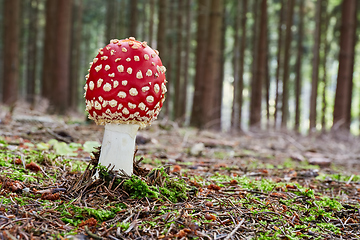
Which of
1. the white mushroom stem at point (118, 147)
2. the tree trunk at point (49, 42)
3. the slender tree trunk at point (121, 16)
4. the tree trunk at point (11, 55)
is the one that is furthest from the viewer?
the slender tree trunk at point (121, 16)

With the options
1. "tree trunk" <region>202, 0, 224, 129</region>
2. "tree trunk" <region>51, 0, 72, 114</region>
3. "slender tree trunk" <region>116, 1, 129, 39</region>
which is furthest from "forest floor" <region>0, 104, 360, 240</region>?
"slender tree trunk" <region>116, 1, 129, 39</region>

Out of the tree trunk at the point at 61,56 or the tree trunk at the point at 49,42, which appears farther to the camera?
the tree trunk at the point at 49,42

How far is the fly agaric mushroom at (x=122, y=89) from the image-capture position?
83.4 inches

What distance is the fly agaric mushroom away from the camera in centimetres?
212

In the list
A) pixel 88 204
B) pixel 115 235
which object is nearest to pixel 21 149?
pixel 88 204

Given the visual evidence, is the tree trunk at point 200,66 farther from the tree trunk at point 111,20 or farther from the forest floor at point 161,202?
the tree trunk at point 111,20

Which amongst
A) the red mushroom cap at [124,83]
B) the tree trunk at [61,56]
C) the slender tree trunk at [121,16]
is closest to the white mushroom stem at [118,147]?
the red mushroom cap at [124,83]

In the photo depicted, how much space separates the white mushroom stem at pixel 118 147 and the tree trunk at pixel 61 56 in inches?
295

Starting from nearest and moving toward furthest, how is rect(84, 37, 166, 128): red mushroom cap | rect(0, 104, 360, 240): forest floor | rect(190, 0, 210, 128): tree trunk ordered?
rect(0, 104, 360, 240): forest floor → rect(84, 37, 166, 128): red mushroom cap → rect(190, 0, 210, 128): tree trunk

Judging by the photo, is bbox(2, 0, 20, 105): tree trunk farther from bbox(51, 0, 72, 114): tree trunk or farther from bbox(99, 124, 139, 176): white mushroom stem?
bbox(99, 124, 139, 176): white mushroom stem

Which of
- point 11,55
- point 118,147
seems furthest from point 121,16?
point 118,147

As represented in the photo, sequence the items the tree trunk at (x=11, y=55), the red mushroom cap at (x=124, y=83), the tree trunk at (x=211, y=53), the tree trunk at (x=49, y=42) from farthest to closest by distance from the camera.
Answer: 1. the tree trunk at (x=49, y=42)
2. the tree trunk at (x=11, y=55)
3. the tree trunk at (x=211, y=53)
4. the red mushroom cap at (x=124, y=83)

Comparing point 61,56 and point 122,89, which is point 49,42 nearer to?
point 61,56

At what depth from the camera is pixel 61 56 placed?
9094mm
